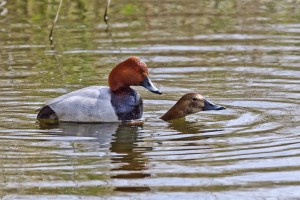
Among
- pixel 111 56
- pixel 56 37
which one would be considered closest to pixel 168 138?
pixel 111 56

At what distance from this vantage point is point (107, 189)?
7.93 m

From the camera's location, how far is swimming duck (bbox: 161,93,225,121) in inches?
430

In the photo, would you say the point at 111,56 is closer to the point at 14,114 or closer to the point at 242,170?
the point at 14,114

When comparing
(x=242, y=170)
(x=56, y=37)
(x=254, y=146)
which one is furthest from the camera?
(x=56, y=37)

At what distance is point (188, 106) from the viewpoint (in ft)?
36.0

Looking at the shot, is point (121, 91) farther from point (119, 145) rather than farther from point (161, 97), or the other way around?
point (119, 145)

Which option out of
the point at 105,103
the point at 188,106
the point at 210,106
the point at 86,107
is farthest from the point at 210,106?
the point at 86,107

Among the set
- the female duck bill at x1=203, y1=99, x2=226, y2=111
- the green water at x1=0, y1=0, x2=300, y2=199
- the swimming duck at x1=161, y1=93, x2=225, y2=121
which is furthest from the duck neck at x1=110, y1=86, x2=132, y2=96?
the female duck bill at x1=203, y1=99, x2=226, y2=111

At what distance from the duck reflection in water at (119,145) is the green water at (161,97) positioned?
0.01 m

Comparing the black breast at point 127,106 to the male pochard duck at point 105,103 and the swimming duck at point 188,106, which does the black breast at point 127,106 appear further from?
the swimming duck at point 188,106

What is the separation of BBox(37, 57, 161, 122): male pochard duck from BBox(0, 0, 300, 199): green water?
0.16 meters

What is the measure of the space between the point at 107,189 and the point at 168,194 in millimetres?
528

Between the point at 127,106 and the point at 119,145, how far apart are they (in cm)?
131

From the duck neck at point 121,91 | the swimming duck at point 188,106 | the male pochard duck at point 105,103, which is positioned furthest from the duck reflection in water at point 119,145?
the swimming duck at point 188,106
